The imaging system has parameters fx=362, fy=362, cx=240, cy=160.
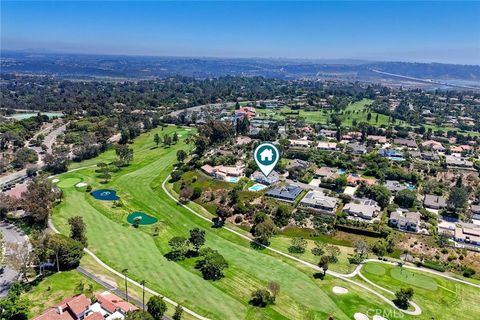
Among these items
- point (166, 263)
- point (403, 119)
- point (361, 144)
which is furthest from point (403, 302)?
point (403, 119)

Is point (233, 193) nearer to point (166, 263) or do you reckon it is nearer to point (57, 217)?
point (166, 263)

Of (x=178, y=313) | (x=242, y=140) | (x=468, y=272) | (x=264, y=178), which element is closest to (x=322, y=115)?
(x=242, y=140)

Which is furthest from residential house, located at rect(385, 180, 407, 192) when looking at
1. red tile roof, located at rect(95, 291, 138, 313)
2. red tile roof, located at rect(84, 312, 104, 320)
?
red tile roof, located at rect(84, 312, 104, 320)

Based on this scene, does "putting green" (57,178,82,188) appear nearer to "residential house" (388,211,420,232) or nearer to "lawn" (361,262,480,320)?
"lawn" (361,262,480,320)

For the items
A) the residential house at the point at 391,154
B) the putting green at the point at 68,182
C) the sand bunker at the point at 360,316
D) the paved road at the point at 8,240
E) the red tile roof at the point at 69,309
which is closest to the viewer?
the red tile roof at the point at 69,309

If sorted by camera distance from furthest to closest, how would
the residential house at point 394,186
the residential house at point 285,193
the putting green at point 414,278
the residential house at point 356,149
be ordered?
the residential house at point 356,149 → the residential house at point 394,186 → the residential house at point 285,193 → the putting green at point 414,278

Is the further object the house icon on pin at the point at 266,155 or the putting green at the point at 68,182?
the putting green at the point at 68,182

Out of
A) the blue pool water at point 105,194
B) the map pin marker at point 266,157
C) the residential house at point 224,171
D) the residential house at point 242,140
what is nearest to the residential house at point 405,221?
the map pin marker at point 266,157

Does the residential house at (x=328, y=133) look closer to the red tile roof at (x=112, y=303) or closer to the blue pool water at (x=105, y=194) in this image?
the blue pool water at (x=105, y=194)
